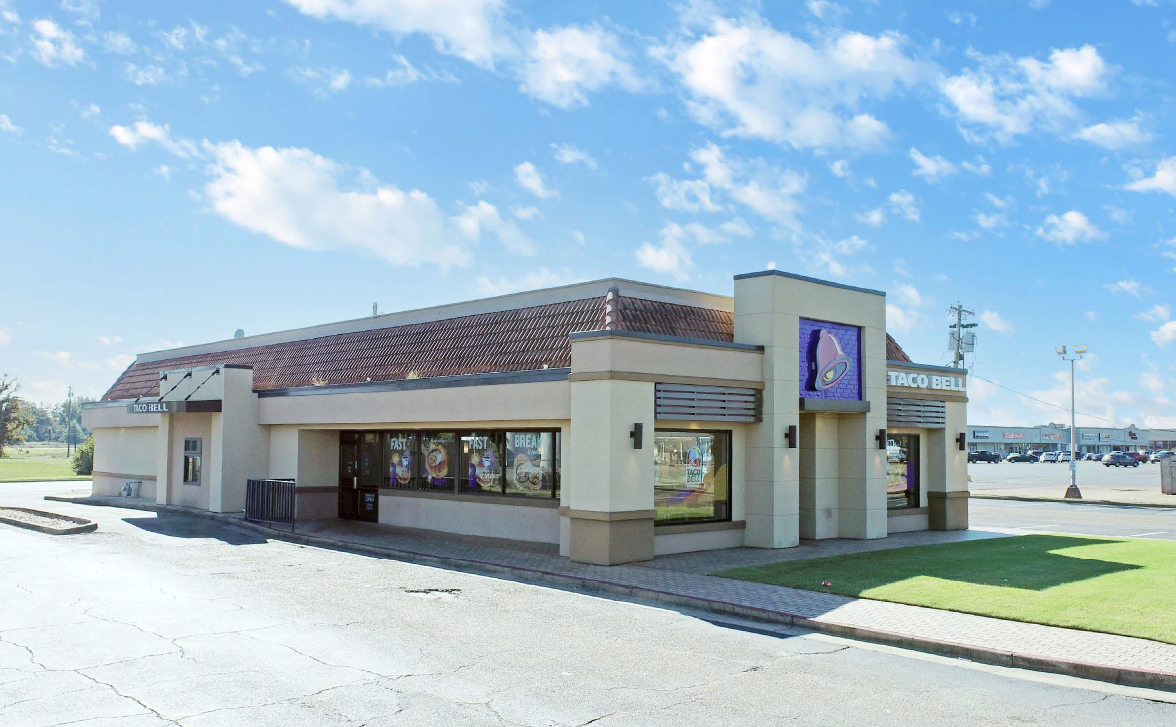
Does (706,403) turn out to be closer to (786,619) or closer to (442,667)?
(786,619)

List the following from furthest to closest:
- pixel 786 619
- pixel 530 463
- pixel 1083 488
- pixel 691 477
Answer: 1. pixel 1083 488
2. pixel 530 463
3. pixel 691 477
4. pixel 786 619

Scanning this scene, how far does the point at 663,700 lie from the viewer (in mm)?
8195

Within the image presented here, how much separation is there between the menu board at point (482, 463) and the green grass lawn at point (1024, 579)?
6.87 metres

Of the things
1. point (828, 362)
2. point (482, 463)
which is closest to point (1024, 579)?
point (828, 362)

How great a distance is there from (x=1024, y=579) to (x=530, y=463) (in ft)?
32.6

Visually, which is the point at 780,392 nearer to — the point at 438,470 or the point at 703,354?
the point at 703,354

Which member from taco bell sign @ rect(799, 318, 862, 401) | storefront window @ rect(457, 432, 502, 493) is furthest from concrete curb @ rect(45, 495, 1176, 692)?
taco bell sign @ rect(799, 318, 862, 401)

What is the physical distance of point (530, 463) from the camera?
19656mm

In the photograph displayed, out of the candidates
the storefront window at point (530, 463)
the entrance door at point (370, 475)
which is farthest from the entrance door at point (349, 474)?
the storefront window at point (530, 463)

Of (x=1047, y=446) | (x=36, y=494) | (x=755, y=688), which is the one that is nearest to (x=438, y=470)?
(x=755, y=688)

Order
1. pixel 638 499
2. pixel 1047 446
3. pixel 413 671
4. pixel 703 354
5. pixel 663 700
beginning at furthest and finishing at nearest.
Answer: pixel 1047 446, pixel 703 354, pixel 638 499, pixel 413 671, pixel 663 700

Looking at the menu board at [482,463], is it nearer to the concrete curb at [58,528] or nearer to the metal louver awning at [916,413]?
the concrete curb at [58,528]

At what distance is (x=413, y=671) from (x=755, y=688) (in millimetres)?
3439

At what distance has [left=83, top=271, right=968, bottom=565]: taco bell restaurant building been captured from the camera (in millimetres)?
17141
